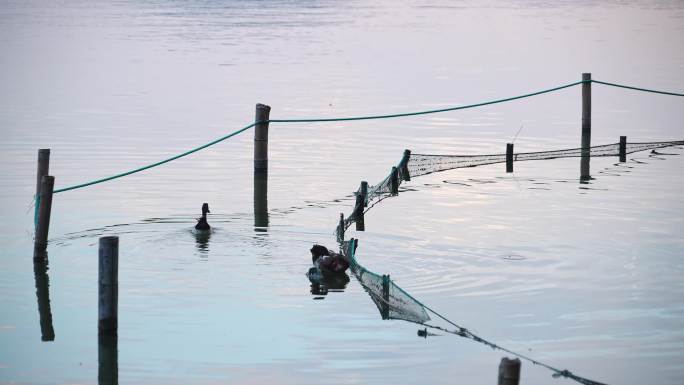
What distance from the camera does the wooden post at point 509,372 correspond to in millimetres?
11953

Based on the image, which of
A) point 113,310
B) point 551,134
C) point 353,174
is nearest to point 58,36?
point 551,134

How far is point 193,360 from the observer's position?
655 inches

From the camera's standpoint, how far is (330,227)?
25328mm

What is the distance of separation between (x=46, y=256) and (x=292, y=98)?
27.4 m

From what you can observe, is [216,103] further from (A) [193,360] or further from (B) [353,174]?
(A) [193,360]

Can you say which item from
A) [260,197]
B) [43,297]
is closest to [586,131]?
[260,197]

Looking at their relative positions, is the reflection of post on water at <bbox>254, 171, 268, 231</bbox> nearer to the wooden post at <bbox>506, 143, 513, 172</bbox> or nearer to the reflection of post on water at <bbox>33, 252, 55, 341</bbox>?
the reflection of post on water at <bbox>33, 252, 55, 341</bbox>

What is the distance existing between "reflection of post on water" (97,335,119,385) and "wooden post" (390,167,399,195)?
38.4ft

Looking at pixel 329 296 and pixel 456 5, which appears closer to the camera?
pixel 329 296

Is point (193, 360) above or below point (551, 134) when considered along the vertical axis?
below

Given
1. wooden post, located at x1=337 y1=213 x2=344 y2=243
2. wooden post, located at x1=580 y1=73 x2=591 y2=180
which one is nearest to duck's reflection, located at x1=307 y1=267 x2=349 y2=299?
wooden post, located at x1=337 y1=213 x2=344 y2=243

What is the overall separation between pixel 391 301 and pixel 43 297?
5.55 m

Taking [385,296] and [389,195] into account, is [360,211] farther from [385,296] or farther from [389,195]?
[385,296]

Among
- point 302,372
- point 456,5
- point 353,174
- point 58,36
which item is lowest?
point 302,372
